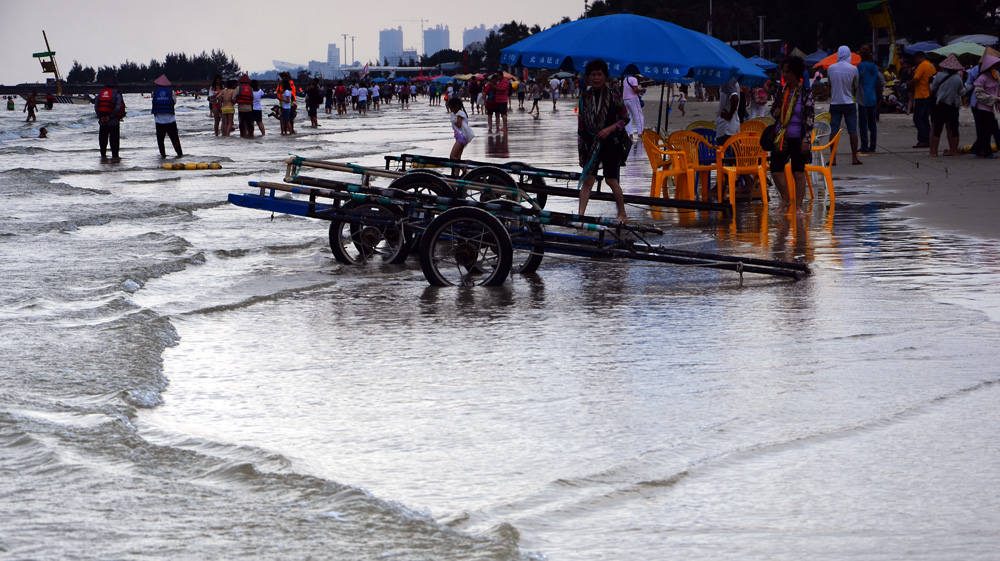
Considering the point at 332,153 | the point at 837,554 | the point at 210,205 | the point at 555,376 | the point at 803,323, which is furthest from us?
the point at 332,153

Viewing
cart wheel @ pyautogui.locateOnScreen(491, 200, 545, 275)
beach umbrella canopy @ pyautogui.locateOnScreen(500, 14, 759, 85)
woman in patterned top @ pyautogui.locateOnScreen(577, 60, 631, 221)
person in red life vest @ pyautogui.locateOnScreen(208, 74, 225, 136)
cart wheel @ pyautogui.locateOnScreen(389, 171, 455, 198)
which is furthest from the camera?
person in red life vest @ pyautogui.locateOnScreen(208, 74, 225, 136)

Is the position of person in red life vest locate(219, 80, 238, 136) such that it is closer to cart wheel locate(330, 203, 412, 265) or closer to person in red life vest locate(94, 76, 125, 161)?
person in red life vest locate(94, 76, 125, 161)

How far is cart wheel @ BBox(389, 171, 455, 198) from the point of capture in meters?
10.7

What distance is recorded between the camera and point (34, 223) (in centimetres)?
1299

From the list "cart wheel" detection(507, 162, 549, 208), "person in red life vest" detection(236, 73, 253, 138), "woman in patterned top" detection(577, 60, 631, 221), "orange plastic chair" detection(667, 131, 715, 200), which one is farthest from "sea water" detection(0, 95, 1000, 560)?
"person in red life vest" detection(236, 73, 253, 138)

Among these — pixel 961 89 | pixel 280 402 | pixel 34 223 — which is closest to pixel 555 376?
pixel 280 402

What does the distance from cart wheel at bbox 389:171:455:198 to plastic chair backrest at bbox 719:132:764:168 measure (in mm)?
3737

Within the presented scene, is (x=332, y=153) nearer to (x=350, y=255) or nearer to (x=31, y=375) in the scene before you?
(x=350, y=255)

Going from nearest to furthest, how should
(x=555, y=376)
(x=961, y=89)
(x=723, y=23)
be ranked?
(x=555, y=376), (x=961, y=89), (x=723, y=23)

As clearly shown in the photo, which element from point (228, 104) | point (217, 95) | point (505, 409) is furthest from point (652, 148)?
point (217, 95)

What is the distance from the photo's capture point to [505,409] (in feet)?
17.3

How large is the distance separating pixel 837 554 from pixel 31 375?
13.6ft

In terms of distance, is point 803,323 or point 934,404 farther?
point 803,323

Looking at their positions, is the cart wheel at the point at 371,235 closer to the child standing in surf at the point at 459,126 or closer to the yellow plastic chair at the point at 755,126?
the yellow plastic chair at the point at 755,126
